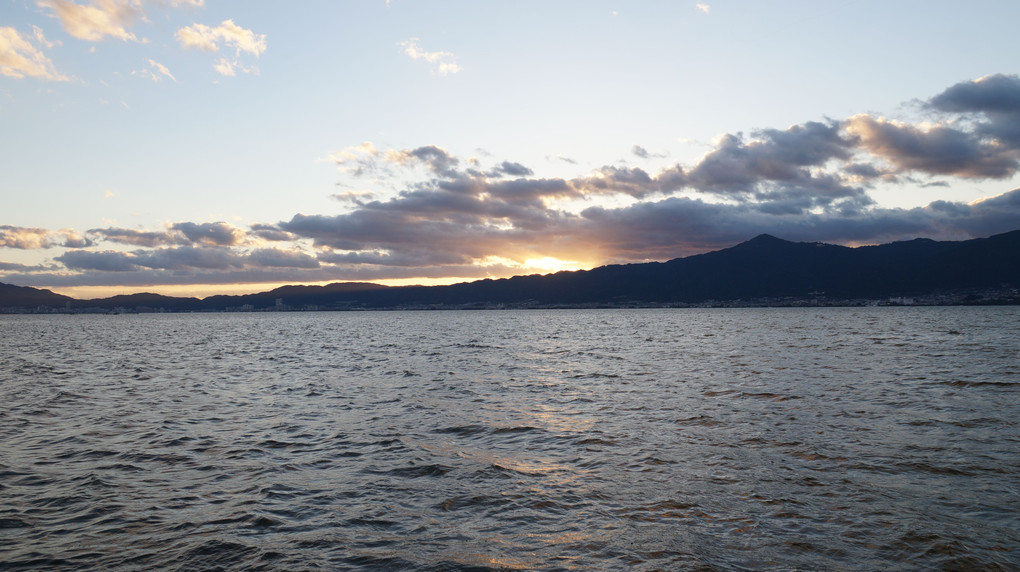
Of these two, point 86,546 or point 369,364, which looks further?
point 369,364

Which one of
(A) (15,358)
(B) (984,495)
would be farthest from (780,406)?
(A) (15,358)

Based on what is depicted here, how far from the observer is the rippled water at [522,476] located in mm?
10078

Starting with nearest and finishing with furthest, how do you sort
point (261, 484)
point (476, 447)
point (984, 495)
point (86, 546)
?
point (86, 546), point (984, 495), point (261, 484), point (476, 447)

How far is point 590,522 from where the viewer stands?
11.5 meters

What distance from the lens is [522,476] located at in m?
15.1

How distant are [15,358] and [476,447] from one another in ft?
227

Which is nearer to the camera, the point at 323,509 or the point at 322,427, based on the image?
the point at 323,509

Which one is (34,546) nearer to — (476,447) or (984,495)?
(476,447)

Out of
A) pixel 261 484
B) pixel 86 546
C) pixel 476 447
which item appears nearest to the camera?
pixel 86 546

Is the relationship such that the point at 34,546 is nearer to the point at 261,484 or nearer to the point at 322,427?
the point at 261,484

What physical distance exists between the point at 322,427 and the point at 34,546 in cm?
1181

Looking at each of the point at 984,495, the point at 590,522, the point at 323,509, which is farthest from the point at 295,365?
the point at 984,495

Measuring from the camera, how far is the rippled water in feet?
33.1

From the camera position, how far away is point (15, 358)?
61000 millimetres
